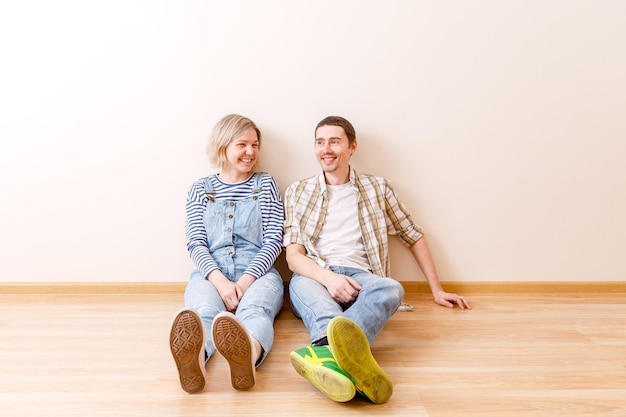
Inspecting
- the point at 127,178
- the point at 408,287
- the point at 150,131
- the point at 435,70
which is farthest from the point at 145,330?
the point at 435,70

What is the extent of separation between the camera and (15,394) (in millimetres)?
1176

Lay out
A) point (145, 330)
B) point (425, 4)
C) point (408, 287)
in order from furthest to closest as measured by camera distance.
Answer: point (408, 287)
point (425, 4)
point (145, 330)

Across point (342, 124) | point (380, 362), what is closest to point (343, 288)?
point (380, 362)

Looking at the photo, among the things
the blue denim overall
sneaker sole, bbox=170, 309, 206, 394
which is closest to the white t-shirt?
the blue denim overall

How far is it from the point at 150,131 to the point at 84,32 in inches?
18.1

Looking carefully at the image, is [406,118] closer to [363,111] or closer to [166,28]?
[363,111]

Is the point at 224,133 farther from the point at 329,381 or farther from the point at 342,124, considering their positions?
the point at 329,381

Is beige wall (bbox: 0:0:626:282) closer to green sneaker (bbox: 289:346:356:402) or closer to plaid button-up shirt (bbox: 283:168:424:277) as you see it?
plaid button-up shirt (bbox: 283:168:424:277)

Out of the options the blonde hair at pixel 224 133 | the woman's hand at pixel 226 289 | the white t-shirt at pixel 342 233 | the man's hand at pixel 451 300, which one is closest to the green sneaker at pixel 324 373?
the woman's hand at pixel 226 289

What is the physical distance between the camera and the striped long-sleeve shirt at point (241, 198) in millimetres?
1825

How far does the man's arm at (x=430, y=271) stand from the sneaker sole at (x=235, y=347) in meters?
0.98

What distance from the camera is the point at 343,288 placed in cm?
159

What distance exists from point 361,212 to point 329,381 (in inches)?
34.8

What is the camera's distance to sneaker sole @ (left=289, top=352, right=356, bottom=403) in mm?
1075
